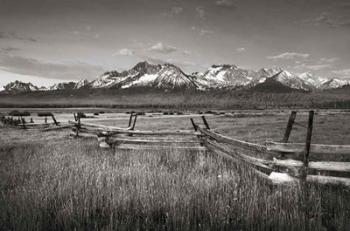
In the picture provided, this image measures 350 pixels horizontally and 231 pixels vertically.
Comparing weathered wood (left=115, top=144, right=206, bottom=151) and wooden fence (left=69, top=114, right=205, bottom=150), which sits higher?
wooden fence (left=69, top=114, right=205, bottom=150)

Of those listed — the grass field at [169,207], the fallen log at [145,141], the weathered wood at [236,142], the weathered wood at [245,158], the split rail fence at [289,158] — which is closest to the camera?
the grass field at [169,207]

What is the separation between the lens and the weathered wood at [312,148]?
4.94m

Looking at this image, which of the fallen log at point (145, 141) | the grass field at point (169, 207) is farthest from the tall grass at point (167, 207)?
the fallen log at point (145, 141)

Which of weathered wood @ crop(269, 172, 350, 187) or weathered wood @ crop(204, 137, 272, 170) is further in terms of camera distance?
weathered wood @ crop(204, 137, 272, 170)

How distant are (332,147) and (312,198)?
110cm

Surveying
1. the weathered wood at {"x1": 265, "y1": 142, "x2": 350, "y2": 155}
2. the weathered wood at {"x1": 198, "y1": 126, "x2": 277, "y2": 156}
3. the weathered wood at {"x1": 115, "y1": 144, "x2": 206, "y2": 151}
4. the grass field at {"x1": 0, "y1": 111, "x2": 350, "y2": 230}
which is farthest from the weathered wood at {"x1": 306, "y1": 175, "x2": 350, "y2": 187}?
the weathered wood at {"x1": 115, "y1": 144, "x2": 206, "y2": 151}

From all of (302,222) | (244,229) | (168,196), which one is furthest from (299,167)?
(168,196)

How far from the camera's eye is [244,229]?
12.3 feet

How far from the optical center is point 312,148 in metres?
5.25

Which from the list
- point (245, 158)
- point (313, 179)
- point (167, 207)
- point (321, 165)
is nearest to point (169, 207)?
point (167, 207)

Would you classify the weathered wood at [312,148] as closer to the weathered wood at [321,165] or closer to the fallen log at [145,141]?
the weathered wood at [321,165]

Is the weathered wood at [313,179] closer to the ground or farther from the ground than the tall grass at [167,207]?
farther from the ground

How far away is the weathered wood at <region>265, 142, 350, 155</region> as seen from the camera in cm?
494

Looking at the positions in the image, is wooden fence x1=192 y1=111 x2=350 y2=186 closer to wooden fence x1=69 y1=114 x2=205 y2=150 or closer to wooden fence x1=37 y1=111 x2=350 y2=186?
wooden fence x1=37 y1=111 x2=350 y2=186
